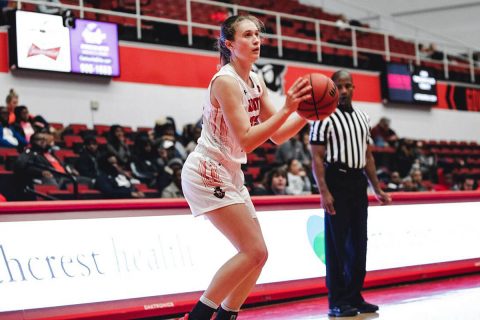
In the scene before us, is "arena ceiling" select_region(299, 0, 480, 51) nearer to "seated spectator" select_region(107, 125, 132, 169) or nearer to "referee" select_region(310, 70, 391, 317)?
"seated spectator" select_region(107, 125, 132, 169)

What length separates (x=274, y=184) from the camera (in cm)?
1160

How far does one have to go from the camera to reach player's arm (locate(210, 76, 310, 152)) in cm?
393

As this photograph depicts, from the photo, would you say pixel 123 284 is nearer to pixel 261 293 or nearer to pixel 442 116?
pixel 261 293

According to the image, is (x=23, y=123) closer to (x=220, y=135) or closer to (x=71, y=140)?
(x=71, y=140)

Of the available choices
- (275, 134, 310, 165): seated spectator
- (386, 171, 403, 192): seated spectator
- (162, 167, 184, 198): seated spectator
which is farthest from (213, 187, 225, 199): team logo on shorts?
(386, 171, 403, 192): seated spectator

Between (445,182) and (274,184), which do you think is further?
(445,182)

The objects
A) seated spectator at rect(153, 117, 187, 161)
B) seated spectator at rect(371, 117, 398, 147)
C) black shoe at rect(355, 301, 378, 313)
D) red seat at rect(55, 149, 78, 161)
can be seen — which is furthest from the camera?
seated spectator at rect(371, 117, 398, 147)

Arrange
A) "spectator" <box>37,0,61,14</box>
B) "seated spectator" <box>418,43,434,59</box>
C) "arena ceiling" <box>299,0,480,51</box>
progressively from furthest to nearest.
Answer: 1. "arena ceiling" <box>299,0,480,51</box>
2. "seated spectator" <box>418,43,434,59</box>
3. "spectator" <box>37,0,61,14</box>

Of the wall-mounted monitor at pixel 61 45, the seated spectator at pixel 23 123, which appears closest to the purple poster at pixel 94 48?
the wall-mounted monitor at pixel 61 45

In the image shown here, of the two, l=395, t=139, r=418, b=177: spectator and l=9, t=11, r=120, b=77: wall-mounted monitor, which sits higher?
l=9, t=11, r=120, b=77: wall-mounted monitor

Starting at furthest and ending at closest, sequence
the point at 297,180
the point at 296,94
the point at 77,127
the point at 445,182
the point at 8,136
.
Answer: the point at 445,182
the point at 77,127
the point at 297,180
the point at 8,136
the point at 296,94

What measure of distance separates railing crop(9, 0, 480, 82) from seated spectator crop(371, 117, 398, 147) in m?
1.90

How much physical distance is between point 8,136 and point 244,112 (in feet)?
25.0

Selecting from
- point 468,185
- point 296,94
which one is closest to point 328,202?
point 296,94
